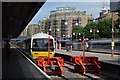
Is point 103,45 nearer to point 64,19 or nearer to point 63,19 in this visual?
point 64,19

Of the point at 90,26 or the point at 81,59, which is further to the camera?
the point at 90,26

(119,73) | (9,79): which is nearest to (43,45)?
(119,73)

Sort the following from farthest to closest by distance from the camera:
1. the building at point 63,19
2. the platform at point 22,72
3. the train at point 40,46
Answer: the building at point 63,19 → the train at point 40,46 → the platform at point 22,72

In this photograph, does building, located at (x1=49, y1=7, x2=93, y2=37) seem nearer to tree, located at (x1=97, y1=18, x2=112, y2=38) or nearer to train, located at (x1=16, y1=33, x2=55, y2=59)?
tree, located at (x1=97, y1=18, x2=112, y2=38)

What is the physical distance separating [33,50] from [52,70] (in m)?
11.8

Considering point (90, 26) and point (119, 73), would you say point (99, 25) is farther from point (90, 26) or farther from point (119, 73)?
point (119, 73)

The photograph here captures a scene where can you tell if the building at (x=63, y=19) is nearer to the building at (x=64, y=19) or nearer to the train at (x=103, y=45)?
the building at (x=64, y=19)

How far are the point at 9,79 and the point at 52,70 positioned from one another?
28.0ft

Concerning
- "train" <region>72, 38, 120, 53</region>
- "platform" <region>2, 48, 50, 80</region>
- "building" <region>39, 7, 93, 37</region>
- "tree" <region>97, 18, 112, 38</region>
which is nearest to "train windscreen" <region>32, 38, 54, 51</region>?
"platform" <region>2, 48, 50, 80</region>

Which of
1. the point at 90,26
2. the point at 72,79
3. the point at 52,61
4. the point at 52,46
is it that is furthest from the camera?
the point at 90,26

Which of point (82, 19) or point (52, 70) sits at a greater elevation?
point (82, 19)

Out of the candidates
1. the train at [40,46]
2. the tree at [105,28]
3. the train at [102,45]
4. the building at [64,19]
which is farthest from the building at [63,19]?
the train at [40,46]

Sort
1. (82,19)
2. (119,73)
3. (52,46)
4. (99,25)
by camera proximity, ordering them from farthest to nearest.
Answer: (82,19)
(99,25)
(52,46)
(119,73)

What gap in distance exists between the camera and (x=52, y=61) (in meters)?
23.3
